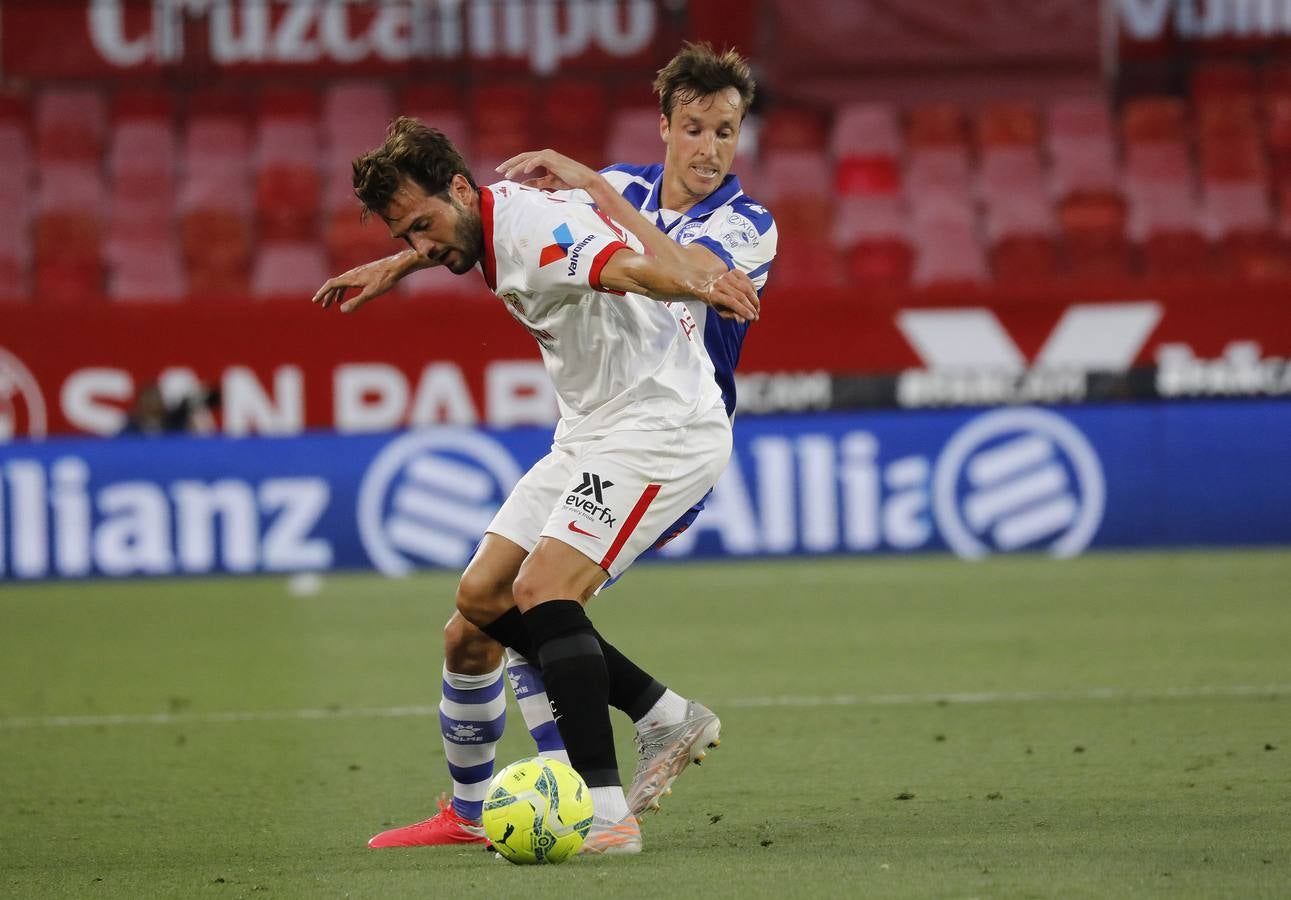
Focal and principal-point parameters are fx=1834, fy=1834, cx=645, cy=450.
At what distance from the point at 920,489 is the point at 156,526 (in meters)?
5.05

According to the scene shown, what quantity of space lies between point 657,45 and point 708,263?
13.1m

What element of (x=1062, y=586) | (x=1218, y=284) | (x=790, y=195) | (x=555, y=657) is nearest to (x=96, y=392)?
(x=790, y=195)

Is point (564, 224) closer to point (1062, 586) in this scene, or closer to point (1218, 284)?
point (1062, 586)

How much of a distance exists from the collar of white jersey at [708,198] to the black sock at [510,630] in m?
1.26

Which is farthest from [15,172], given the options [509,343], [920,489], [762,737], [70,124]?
[762,737]

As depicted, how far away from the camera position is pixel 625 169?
18.2 feet

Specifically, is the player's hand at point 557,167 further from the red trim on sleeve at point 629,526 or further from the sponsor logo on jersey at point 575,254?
the red trim on sleeve at point 629,526

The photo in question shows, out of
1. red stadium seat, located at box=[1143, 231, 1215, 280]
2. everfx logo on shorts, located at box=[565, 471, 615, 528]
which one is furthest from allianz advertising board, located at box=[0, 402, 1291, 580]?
everfx logo on shorts, located at box=[565, 471, 615, 528]

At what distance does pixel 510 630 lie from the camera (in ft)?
15.7

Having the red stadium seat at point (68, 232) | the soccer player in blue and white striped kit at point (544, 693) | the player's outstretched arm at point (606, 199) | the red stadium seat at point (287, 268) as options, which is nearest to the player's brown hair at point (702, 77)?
the soccer player in blue and white striped kit at point (544, 693)

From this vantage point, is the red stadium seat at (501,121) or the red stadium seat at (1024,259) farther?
the red stadium seat at (501,121)

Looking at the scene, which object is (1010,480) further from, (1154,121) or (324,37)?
(324,37)

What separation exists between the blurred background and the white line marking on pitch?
4.73 m

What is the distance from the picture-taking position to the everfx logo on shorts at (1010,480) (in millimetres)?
12023
